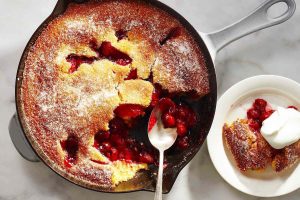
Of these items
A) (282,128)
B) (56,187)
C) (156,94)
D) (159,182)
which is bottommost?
(56,187)

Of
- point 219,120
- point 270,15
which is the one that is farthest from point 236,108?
point 270,15

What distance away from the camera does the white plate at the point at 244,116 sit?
2.04m

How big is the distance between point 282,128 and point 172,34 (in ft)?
1.75

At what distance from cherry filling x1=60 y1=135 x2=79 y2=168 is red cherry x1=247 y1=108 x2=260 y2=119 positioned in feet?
2.16

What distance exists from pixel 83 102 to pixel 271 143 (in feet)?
2.33

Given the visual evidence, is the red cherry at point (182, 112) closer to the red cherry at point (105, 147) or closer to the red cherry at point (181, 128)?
the red cherry at point (181, 128)

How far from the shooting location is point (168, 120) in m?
1.93

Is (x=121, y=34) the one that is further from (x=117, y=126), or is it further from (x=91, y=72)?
(x=117, y=126)

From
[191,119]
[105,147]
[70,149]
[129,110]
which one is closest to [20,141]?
[70,149]

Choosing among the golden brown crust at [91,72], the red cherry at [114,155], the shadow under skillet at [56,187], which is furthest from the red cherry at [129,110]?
the shadow under skillet at [56,187]

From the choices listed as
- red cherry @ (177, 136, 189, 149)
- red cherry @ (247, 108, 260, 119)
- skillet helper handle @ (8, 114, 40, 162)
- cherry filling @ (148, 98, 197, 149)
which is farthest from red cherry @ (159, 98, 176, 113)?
skillet helper handle @ (8, 114, 40, 162)

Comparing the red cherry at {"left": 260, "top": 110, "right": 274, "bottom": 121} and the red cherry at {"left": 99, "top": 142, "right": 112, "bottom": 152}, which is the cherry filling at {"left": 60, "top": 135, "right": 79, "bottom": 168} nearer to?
the red cherry at {"left": 99, "top": 142, "right": 112, "bottom": 152}

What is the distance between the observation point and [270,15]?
2.11 meters

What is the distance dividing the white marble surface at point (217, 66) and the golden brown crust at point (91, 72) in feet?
0.69
